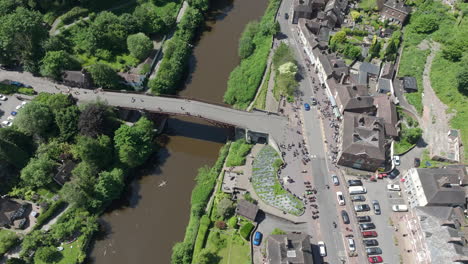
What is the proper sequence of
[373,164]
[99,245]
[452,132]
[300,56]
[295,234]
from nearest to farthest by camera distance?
1. [295,234]
2. [99,245]
3. [373,164]
4. [452,132]
5. [300,56]

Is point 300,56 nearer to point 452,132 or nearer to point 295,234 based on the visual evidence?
point 452,132

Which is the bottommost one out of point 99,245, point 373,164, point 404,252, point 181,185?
point 99,245

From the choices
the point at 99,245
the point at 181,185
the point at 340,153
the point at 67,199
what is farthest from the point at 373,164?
the point at 67,199

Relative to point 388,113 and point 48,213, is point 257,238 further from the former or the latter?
point 388,113

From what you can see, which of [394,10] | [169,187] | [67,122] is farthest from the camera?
[394,10]

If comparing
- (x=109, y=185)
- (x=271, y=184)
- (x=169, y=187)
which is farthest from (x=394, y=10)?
(x=109, y=185)

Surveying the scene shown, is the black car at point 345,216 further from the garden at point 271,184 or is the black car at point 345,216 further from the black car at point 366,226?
the garden at point 271,184

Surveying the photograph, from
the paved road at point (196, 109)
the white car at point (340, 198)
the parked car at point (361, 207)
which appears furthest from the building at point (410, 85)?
the white car at point (340, 198)
